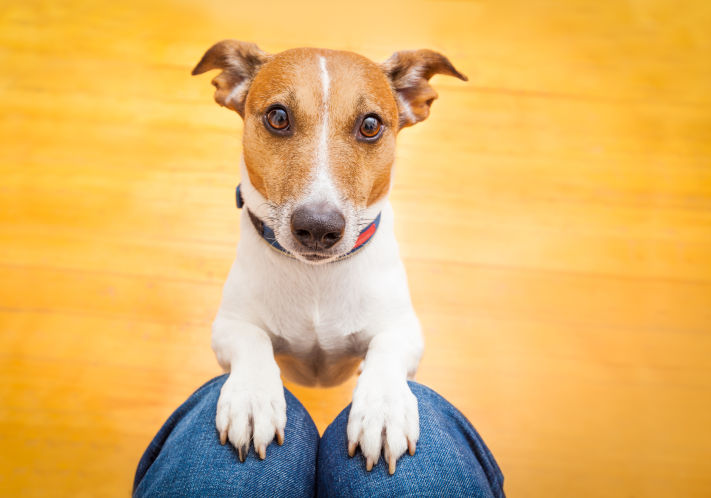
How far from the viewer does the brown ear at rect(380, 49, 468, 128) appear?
5.02 feet

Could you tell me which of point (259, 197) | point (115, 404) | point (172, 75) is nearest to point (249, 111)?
point (259, 197)

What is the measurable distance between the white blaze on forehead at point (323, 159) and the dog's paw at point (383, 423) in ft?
1.62

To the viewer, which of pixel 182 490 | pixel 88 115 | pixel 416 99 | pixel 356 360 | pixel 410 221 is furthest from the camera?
pixel 88 115

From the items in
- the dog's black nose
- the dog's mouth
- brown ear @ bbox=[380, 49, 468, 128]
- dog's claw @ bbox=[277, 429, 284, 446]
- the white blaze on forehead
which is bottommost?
dog's claw @ bbox=[277, 429, 284, 446]

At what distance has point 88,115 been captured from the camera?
2.65 m

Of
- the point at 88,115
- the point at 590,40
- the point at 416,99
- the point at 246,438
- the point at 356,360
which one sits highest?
the point at 590,40

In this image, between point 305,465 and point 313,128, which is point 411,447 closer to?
point 305,465

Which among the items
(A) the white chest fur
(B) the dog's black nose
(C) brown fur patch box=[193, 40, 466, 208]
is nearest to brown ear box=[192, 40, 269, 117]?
(C) brown fur patch box=[193, 40, 466, 208]

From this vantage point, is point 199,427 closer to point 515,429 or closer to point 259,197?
point 259,197

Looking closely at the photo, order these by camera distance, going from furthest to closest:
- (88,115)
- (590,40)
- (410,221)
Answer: (590,40)
(88,115)
(410,221)

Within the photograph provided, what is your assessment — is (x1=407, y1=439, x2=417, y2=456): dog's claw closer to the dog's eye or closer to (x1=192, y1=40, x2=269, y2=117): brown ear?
the dog's eye

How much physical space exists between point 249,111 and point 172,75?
5.20ft

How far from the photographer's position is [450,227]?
241 cm

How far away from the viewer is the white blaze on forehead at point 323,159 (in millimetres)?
1227
